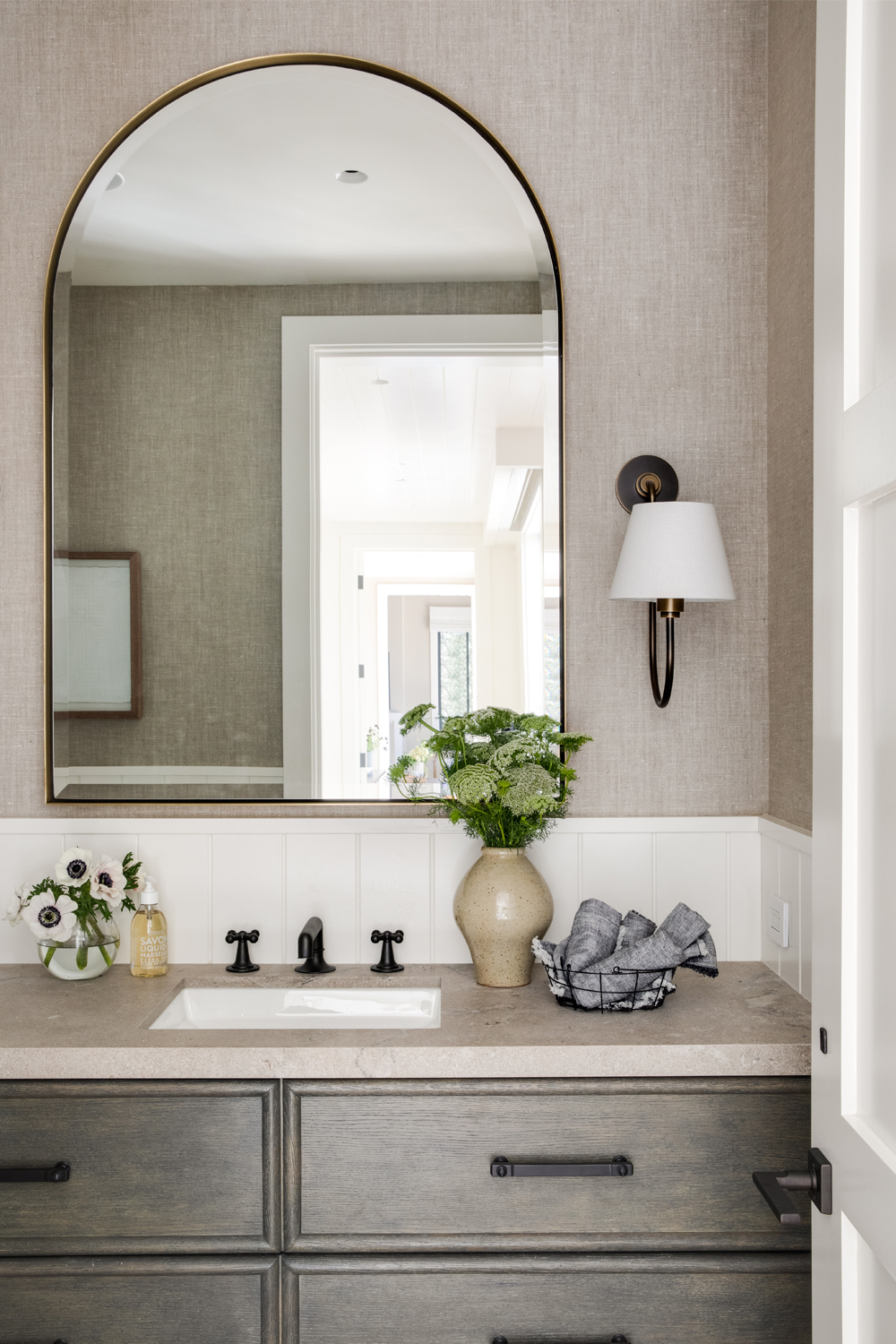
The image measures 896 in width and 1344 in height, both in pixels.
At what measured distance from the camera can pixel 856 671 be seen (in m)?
0.98

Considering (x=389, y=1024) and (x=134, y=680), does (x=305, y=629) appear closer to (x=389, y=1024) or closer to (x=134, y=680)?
(x=134, y=680)

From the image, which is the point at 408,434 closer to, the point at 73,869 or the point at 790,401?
the point at 790,401

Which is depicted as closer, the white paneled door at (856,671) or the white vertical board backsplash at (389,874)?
the white paneled door at (856,671)

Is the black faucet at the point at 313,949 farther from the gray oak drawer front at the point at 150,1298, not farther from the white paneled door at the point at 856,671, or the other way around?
the white paneled door at the point at 856,671

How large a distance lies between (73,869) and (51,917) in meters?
0.08

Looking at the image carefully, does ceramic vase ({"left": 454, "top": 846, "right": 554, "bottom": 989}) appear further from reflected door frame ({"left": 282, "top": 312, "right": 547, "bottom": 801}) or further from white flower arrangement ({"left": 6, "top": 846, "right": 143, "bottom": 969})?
white flower arrangement ({"left": 6, "top": 846, "right": 143, "bottom": 969})

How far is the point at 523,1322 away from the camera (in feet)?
4.27

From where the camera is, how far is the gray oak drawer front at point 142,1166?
1.31 m

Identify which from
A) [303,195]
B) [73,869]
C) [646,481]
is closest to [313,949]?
[73,869]

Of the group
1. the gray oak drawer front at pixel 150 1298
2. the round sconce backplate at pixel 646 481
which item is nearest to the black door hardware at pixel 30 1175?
the gray oak drawer front at pixel 150 1298

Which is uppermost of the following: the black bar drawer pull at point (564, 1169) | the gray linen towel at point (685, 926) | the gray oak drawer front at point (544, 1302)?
the gray linen towel at point (685, 926)

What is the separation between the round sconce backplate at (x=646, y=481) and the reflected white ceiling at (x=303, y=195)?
40 centimetres

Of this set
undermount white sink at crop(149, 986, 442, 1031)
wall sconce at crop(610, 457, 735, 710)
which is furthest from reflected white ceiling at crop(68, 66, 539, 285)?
undermount white sink at crop(149, 986, 442, 1031)

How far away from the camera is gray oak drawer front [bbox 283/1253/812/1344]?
1303mm
